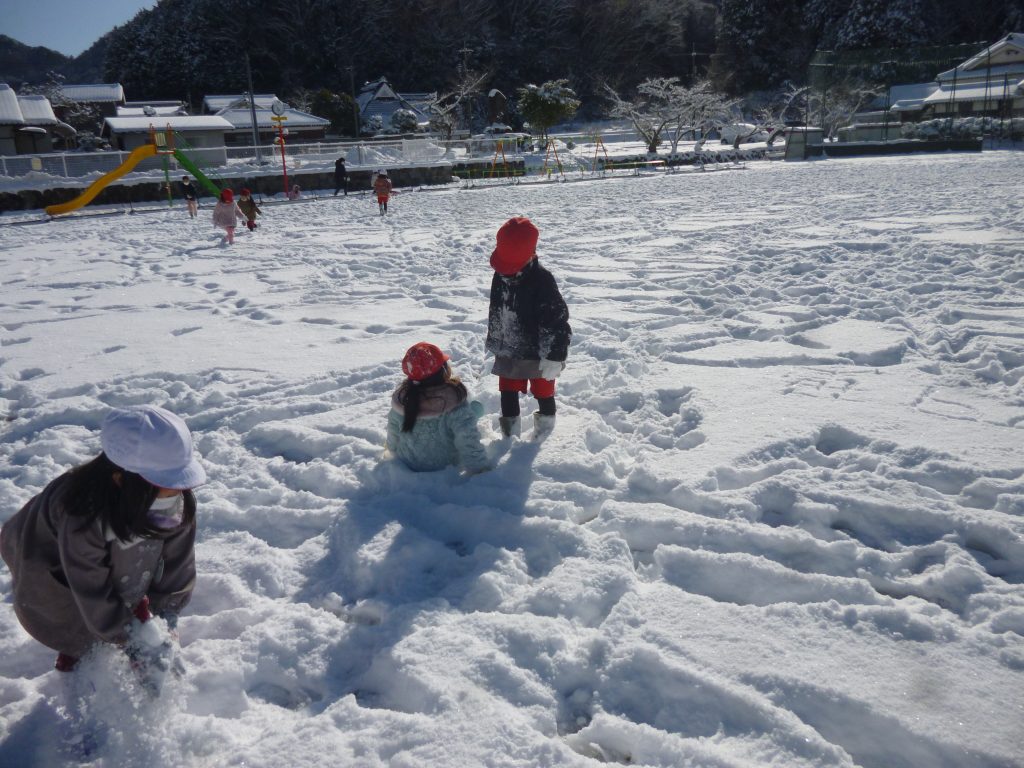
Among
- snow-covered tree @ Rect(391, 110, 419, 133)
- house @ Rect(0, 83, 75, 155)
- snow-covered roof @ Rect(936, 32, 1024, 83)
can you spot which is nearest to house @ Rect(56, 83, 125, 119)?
house @ Rect(0, 83, 75, 155)

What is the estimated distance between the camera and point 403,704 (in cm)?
214

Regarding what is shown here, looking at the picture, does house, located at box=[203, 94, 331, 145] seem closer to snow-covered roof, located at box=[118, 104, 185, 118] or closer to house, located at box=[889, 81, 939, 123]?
snow-covered roof, located at box=[118, 104, 185, 118]

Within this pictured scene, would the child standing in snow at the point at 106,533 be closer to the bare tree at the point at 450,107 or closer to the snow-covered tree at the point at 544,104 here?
the snow-covered tree at the point at 544,104

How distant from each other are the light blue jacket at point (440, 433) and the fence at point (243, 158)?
734 inches

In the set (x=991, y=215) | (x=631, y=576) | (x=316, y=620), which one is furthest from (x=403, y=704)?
(x=991, y=215)

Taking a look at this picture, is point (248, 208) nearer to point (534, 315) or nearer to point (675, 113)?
point (534, 315)

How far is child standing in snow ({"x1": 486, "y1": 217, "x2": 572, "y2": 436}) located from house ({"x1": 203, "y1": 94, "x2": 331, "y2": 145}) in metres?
39.4

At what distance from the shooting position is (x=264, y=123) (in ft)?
133

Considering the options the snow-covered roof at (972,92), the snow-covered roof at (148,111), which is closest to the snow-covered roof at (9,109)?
the snow-covered roof at (148,111)

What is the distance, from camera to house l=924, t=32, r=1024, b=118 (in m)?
38.7

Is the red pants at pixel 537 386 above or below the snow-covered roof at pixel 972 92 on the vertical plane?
below

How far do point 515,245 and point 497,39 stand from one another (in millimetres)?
63151

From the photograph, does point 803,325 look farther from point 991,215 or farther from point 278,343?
point 991,215

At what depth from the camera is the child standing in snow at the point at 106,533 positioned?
1.84 metres
